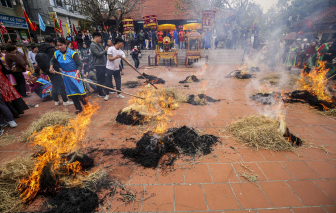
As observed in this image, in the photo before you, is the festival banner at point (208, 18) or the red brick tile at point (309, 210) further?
the festival banner at point (208, 18)

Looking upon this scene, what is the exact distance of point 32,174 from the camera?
2.55m

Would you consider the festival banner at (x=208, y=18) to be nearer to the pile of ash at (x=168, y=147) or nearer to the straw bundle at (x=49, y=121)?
the pile of ash at (x=168, y=147)

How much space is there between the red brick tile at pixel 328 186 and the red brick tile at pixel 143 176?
9.06ft

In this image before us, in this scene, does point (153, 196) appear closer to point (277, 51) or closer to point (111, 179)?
point (111, 179)

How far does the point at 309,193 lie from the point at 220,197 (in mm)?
1419

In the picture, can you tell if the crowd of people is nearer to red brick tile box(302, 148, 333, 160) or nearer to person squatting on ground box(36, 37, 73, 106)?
person squatting on ground box(36, 37, 73, 106)

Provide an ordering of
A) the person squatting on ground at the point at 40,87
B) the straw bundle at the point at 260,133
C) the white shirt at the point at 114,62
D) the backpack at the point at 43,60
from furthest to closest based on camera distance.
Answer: the person squatting on ground at the point at 40,87 → the white shirt at the point at 114,62 → the backpack at the point at 43,60 → the straw bundle at the point at 260,133

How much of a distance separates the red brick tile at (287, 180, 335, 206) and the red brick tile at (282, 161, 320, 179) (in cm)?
13

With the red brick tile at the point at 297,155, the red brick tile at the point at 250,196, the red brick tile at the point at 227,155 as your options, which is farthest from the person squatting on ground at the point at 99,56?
the red brick tile at the point at 297,155

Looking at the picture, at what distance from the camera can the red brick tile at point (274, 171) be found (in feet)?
9.09

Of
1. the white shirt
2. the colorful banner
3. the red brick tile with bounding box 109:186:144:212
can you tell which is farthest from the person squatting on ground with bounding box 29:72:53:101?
the colorful banner

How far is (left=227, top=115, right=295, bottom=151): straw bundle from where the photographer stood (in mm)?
3547

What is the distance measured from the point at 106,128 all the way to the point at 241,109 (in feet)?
14.8

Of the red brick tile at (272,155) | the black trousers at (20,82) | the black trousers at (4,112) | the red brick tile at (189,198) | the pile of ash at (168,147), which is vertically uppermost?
the black trousers at (20,82)
